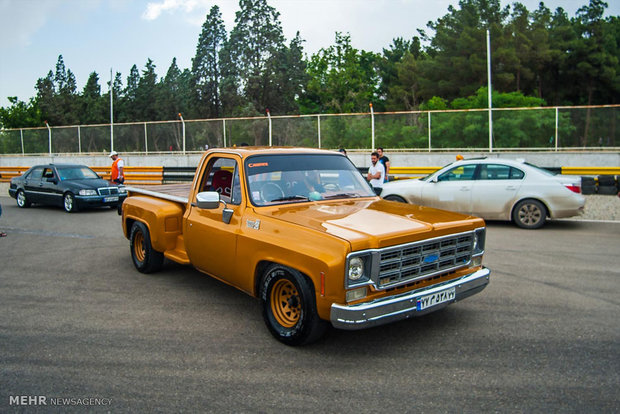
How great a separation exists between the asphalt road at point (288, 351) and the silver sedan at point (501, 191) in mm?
3691

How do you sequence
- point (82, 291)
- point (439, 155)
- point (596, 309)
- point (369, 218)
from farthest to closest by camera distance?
point (439, 155) → point (82, 291) → point (596, 309) → point (369, 218)

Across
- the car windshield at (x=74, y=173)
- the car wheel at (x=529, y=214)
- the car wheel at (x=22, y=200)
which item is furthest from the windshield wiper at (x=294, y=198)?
the car wheel at (x=22, y=200)

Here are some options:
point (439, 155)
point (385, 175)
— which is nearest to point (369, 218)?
point (385, 175)

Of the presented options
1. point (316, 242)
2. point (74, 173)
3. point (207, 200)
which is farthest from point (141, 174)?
point (316, 242)

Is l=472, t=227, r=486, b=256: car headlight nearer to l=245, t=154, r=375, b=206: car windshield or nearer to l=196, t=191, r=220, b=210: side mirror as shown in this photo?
l=245, t=154, r=375, b=206: car windshield

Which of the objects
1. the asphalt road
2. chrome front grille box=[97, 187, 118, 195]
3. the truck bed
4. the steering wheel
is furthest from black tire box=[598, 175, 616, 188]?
chrome front grille box=[97, 187, 118, 195]

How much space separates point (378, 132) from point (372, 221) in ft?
59.3

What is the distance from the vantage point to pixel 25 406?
3562 mm

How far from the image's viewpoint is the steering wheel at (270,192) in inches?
207

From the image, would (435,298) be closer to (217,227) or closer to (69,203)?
(217,227)

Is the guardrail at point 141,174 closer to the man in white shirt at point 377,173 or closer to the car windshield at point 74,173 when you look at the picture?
the car windshield at point 74,173

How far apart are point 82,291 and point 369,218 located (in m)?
3.90

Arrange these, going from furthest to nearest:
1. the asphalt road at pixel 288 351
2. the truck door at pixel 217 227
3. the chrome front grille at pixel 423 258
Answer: the truck door at pixel 217 227 < the chrome front grille at pixel 423 258 < the asphalt road at pixel 288 351

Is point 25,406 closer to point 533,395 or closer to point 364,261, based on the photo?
point 364,261
